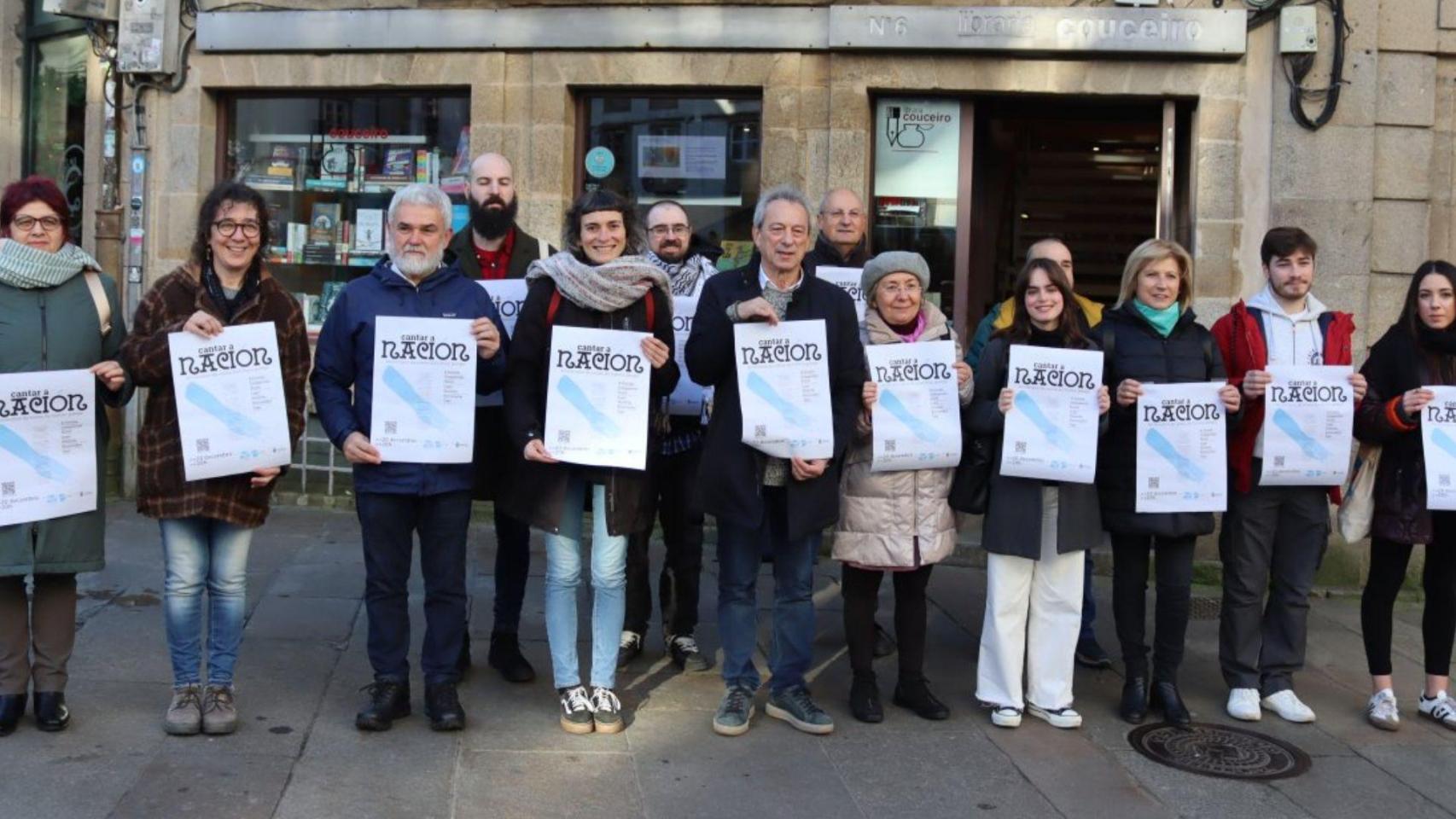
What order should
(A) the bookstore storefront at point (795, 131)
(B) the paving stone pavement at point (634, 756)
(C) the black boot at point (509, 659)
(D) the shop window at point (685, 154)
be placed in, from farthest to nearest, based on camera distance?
(D) the shop window at point (685, 154) < (A) the bookstore storefront at point (795, 131) < (C) the black boot at point (509, 659) < (B) the paving stone pavement at point (634, 756)

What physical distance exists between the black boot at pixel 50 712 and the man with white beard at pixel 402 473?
41.3 inches

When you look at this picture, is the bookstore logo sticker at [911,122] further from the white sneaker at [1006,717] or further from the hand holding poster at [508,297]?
the white sneaker at [1006,717]

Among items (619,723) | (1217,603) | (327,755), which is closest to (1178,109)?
(1217,603)

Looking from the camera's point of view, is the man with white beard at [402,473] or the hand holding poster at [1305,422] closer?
the man with white beard at [402,473]

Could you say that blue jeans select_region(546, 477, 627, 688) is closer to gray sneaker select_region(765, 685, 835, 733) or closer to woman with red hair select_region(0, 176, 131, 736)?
gray sneaker select_region(765, 685, 835, 733)

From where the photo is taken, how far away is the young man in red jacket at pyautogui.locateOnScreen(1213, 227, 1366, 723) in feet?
20.1

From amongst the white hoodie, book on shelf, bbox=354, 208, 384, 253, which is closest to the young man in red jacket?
the white hoodie

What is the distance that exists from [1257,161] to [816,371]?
4875 mm

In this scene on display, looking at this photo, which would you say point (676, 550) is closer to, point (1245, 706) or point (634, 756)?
point (634, 756)

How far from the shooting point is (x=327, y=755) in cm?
530

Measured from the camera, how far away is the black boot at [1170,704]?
605 centimetres

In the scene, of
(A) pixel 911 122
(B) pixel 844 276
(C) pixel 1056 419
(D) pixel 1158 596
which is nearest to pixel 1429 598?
(D) pixel 1158 596

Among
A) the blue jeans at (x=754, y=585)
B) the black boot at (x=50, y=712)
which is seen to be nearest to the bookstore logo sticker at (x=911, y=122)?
the blue jeans at (x=754, y=585)

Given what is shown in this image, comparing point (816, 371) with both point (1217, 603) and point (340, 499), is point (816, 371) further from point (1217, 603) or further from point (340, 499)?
point (340, 499)
